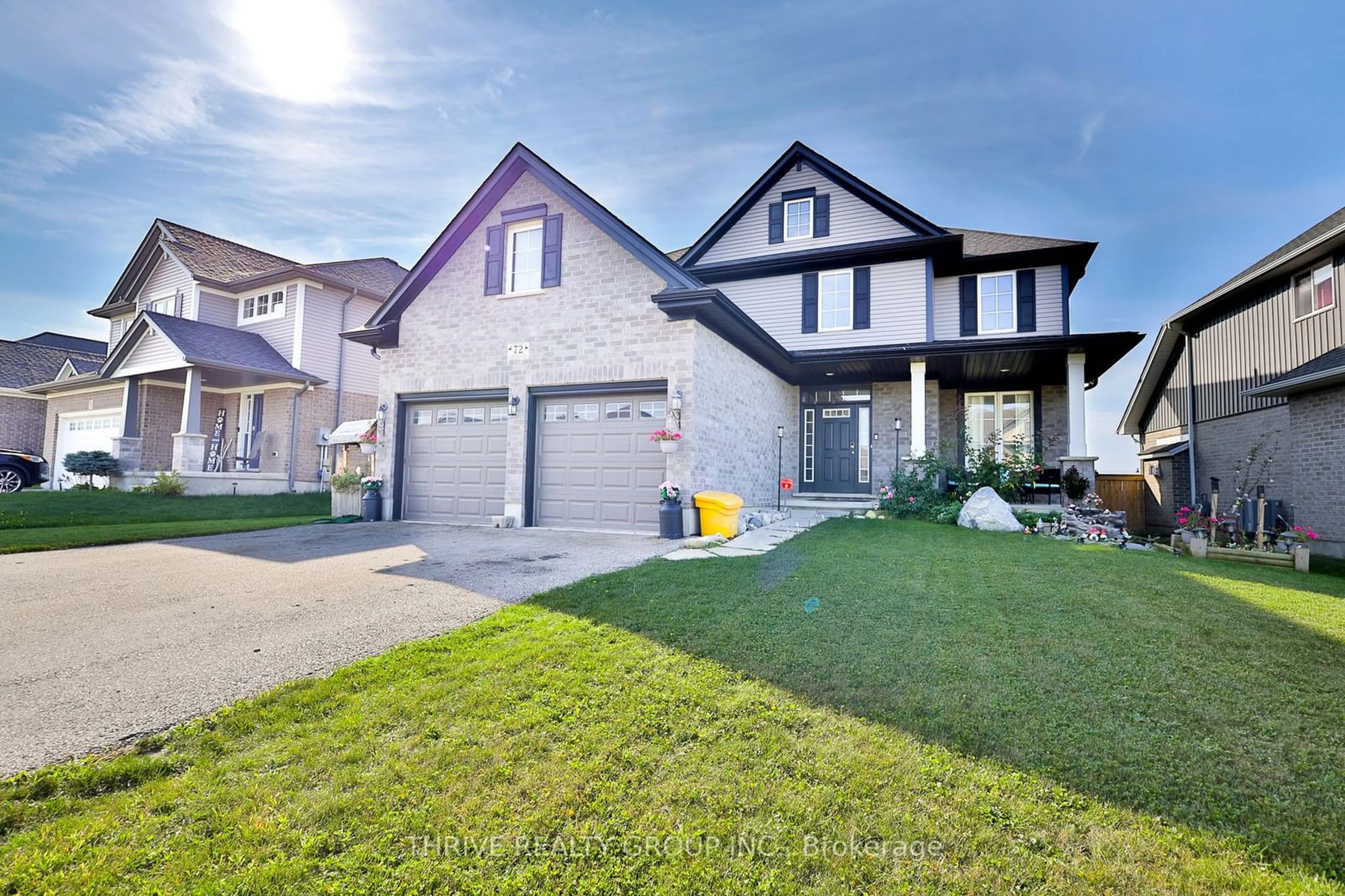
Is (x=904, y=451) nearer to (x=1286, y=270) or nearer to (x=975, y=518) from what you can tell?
(x=975, y=518)

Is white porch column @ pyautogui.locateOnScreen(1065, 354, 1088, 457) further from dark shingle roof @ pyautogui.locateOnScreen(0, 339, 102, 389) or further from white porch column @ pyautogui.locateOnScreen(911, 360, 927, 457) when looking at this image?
dark shingle roof @ pyautogui.locateOnScreen(0, 339, 102, 389)

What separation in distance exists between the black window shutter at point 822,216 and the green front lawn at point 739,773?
40.8 ft

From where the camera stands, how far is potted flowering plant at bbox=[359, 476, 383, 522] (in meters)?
11.1

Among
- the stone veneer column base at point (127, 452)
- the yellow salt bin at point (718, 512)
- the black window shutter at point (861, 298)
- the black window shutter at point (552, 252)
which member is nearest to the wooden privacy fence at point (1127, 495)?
the black window shutter at point (861, 298)

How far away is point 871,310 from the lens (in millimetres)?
13672

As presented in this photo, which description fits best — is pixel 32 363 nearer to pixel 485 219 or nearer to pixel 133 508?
pixel 133 508

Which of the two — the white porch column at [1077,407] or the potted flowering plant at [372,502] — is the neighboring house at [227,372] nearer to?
the potted flowering plant at [372,502]

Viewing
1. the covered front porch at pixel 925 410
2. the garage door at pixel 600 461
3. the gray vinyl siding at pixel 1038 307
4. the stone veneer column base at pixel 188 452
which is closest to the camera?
the garage door at pixel 600 461

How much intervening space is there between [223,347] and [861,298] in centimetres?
1766

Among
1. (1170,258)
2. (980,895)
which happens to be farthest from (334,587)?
(1170,258)

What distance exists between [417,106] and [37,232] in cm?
1679

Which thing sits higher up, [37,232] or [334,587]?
[37,232]

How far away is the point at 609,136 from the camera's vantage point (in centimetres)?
1098

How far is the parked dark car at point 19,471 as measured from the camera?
1541 centimetres
